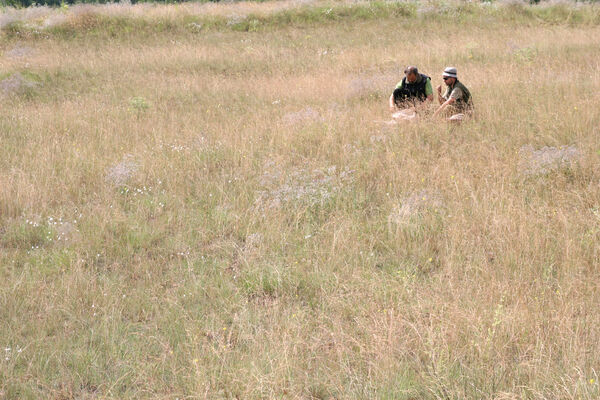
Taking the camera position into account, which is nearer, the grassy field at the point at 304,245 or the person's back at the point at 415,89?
the grassy field at the point at 304,245

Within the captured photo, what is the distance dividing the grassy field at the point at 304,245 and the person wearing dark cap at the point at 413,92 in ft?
1.62

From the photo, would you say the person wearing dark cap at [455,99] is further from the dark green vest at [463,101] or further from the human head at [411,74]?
the human head at [411,74]

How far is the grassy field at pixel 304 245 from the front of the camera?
10.2 feet

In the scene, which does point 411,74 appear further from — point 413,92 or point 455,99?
point 455,99

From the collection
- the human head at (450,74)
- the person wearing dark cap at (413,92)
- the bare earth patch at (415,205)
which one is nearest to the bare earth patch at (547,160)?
the bare earth patch at (415,205)

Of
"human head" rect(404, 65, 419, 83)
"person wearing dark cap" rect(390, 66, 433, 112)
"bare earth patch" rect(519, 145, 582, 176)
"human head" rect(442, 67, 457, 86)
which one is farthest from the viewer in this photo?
"person wearing dark cap" rect(390, 66, 433, 112)

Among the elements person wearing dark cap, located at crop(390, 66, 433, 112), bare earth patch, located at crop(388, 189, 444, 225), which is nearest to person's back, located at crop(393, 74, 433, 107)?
person wearing dark cap, located at crop(390, 66, 433, 112)

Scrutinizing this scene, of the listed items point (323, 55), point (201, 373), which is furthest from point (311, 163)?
point (323, 55)

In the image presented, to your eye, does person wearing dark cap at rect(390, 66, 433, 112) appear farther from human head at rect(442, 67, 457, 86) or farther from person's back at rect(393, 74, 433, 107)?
human head at rect(442, 67, 457, 86)

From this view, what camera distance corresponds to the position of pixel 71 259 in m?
4.48

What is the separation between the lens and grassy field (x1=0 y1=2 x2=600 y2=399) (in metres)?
3.12

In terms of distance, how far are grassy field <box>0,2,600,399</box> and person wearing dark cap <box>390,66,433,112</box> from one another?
0.49m

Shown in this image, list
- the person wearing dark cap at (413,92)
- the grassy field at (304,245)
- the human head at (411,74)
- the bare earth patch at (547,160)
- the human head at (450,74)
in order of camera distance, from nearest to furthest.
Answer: the grassy field at (304,245), the bare earth patch at (547,160), the human head at (450,74), the human head at (411,74), the person wearing dark cap at (413,92)

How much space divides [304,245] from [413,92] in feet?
15.7
